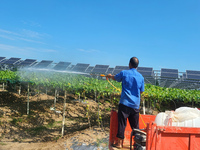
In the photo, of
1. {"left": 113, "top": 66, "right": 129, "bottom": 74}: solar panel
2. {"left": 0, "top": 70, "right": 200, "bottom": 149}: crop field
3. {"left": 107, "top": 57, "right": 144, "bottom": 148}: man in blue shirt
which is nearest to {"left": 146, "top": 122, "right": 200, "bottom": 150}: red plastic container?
{"left": 107, "top": 57, "right": 144, "bottom": 148}: man in blue shirt

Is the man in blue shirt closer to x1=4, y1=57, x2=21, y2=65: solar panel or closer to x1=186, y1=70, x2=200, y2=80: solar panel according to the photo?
x1=186, y1=70, x2=200, y2=80: solar panel

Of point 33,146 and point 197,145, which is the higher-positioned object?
point 197,145

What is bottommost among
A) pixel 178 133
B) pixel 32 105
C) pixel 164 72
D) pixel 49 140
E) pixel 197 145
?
pixel 49 140

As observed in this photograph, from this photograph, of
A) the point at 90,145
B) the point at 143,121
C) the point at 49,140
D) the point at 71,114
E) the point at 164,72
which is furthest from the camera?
the point at 164,72

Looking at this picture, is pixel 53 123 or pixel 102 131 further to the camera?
pixel 53 123

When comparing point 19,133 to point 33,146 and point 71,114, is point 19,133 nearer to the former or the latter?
point 33,146

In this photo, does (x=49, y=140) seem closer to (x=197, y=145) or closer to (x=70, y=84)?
(x=70, y=84)

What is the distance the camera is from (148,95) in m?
10.1

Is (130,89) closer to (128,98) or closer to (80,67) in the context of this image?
(128,98)

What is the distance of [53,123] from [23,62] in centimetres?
1041

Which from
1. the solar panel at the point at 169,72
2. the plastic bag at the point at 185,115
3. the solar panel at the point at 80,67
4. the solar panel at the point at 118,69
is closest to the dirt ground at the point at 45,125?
the solar panel at the point at 80,67

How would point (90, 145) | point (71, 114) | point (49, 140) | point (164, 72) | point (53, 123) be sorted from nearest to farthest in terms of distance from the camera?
1. point (90, 145)
2. point (49, 140)
3. point (53, 123)
4. point (71, 114)
5. point (164, 72)

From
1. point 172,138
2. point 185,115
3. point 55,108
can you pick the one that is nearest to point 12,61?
point 55,108

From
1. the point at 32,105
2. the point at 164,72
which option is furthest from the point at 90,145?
the point at 164,72
